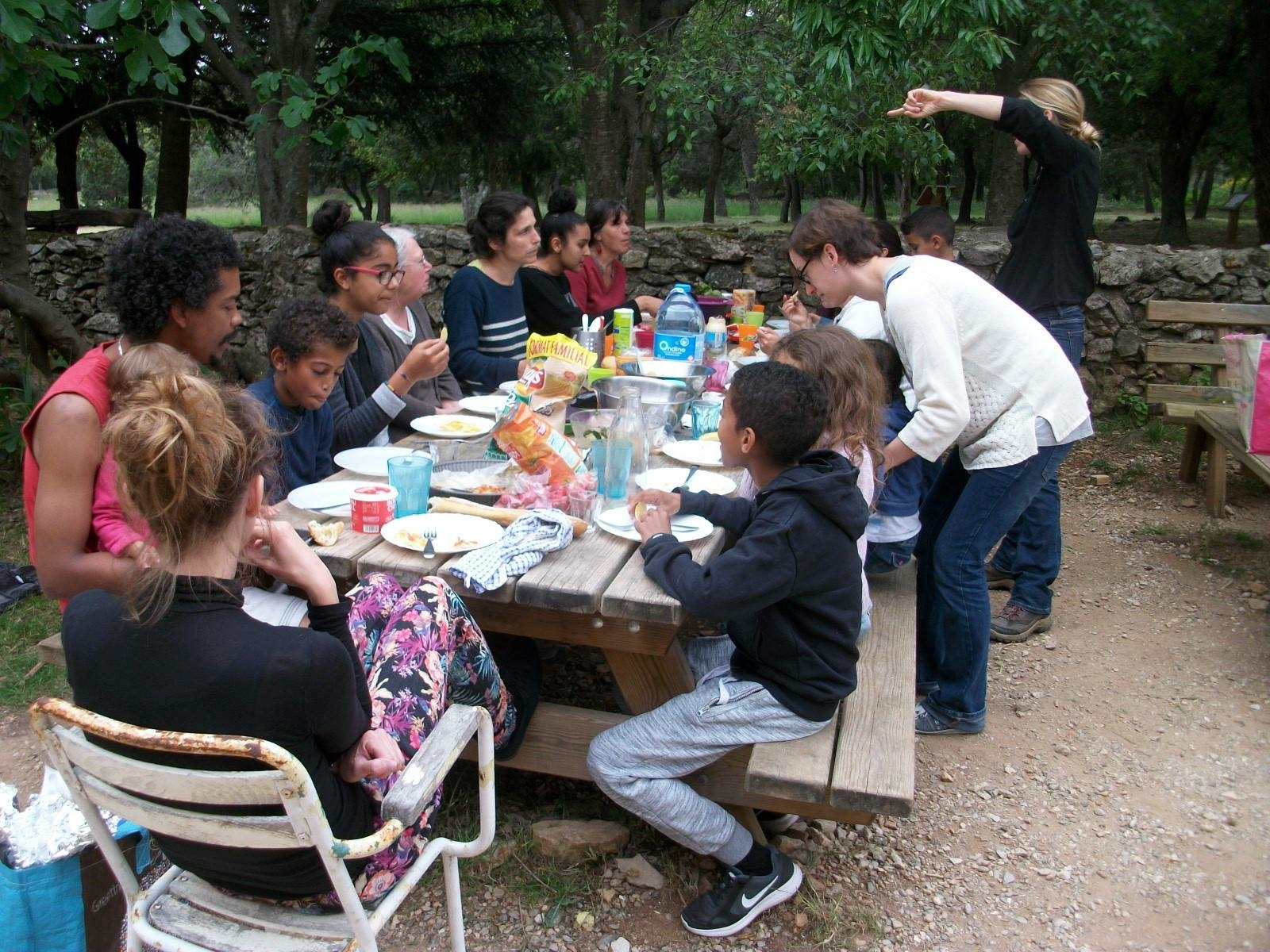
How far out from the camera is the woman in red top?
5.34 meters

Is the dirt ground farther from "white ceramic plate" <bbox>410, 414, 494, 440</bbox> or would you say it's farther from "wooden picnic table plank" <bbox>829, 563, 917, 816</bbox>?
"white ceramic plate" <bbox>410, 414, 494, 440</bbox>

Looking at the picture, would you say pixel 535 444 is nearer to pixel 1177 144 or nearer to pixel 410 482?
pixel 410 482

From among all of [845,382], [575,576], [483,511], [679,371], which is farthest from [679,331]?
[575,576]

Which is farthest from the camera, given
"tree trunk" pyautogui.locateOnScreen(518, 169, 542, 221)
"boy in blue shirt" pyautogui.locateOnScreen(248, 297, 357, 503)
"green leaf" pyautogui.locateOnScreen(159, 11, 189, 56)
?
"tree trunk" pyautogui.locateOnScreen(518, 169, 542, 221)

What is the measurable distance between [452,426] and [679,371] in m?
1.15

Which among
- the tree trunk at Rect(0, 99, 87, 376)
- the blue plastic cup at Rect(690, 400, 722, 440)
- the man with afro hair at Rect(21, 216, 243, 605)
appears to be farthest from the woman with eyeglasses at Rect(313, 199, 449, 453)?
the tree trunk at Rect(0, 99, 87, 376)

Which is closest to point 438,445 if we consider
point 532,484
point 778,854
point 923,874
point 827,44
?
point 532,484

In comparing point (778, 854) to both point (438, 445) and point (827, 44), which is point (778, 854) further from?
point (827, 44)

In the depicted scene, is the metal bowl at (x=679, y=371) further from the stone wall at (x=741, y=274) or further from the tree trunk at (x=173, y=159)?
the tree trunk at (x=173, y=159)

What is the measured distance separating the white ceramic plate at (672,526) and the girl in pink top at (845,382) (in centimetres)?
37

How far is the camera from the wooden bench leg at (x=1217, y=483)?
5203 mm

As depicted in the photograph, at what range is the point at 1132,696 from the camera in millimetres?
3523

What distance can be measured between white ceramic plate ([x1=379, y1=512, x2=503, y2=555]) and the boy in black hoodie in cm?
38

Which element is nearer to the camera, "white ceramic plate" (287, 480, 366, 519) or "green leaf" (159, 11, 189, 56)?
"white ceramic plate" (287, 480, 366, 519)
